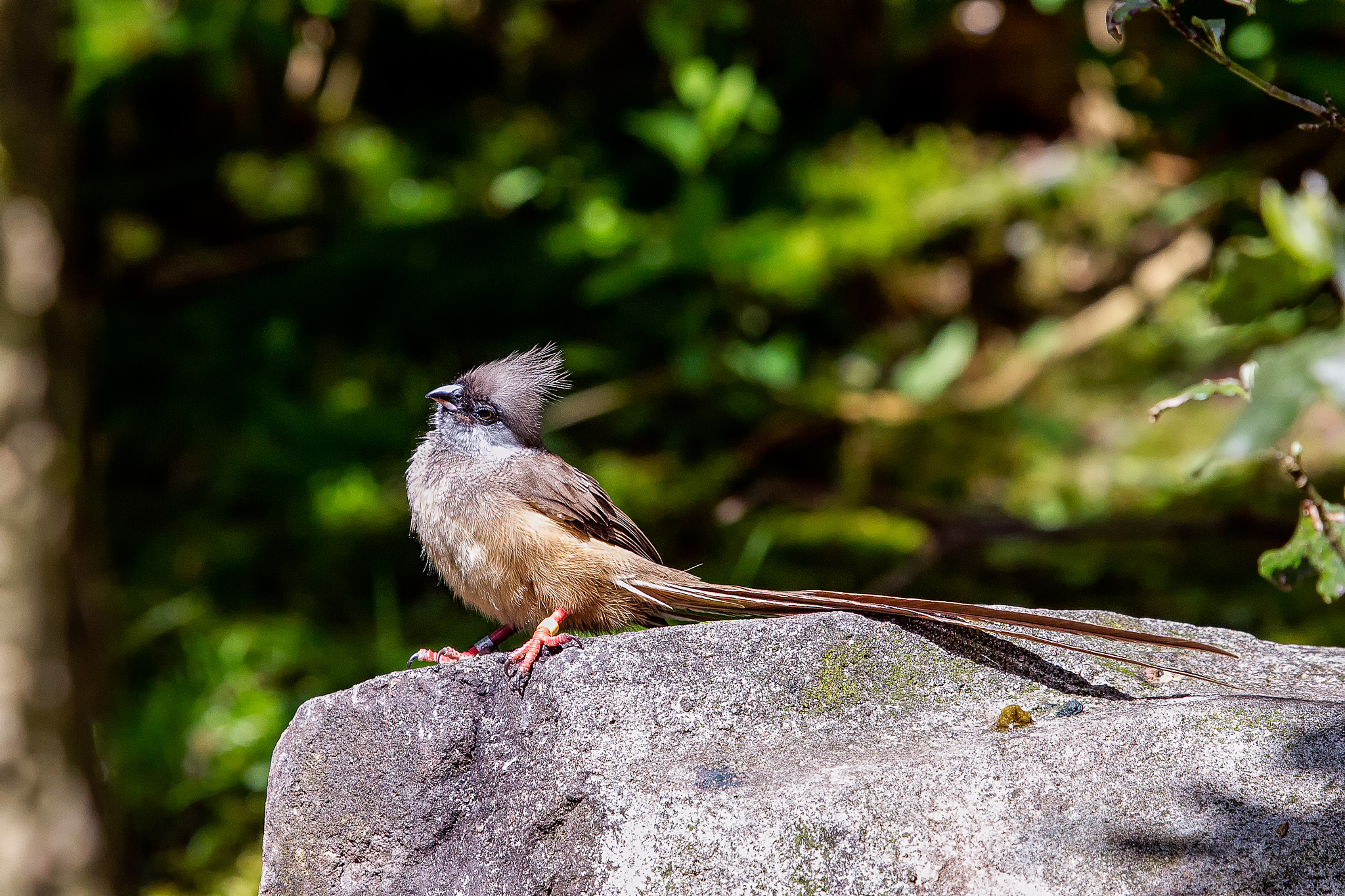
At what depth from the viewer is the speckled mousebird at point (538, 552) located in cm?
309

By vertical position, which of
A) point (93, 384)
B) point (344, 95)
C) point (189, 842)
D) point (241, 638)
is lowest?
point (189, 842)

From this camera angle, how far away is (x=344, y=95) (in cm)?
900

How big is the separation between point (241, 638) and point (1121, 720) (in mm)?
4534

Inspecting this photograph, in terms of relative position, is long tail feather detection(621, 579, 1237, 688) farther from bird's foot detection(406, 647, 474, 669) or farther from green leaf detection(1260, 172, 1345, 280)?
green leaf detection(1260, 172, 1345, 280)

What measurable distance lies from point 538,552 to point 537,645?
0.48 meters

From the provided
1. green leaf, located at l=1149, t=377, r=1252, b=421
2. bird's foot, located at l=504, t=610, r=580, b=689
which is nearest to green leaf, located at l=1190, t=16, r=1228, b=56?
green leaf, located at l=1149, t=377, r=1252, b=421

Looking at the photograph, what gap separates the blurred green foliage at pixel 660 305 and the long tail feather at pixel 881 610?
2.31 m

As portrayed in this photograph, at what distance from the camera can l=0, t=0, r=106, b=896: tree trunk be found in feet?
13.3

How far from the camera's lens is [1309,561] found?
9.06 ft

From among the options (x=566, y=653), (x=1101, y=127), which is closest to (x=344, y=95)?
(x=1101, y=127)

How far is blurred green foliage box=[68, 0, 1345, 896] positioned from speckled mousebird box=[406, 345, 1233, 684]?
204 centimetres

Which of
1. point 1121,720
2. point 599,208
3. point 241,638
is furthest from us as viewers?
point 599,208

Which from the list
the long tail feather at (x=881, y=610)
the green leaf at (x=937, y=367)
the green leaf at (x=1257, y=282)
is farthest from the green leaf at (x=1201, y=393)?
the green leaf at (x=937, y=367)

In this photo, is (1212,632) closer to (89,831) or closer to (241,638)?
(89,831)
